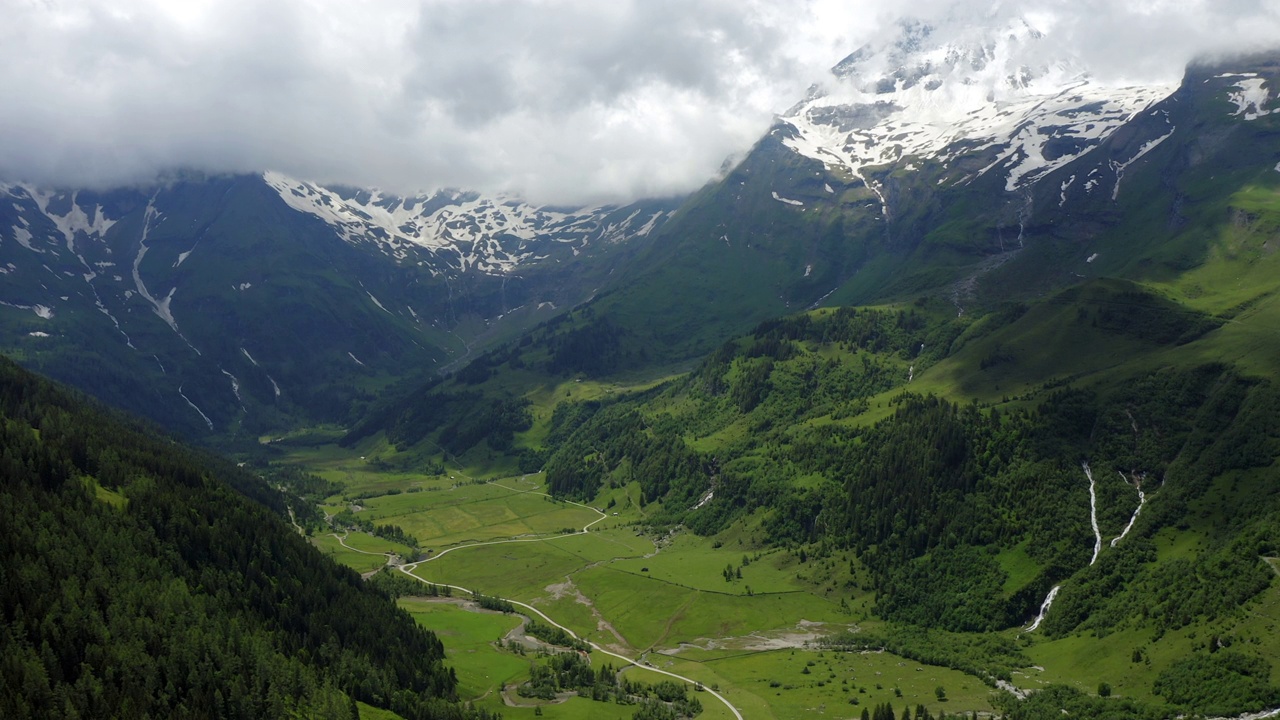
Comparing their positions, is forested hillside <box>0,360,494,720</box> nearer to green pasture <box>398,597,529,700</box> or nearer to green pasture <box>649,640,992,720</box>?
green pasture <box>398,597,529,700</box>

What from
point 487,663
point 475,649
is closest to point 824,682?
point 487,663

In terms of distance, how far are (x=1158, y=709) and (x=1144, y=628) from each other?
26.2m

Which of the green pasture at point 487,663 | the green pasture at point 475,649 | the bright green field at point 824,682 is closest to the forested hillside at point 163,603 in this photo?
the green pasture at point 475,649

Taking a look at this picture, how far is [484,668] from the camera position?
161m

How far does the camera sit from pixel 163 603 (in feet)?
410

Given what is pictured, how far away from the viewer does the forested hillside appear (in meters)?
108

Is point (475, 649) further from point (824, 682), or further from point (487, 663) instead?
point (824, 682)

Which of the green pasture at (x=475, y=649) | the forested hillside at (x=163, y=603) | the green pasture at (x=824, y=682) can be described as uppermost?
the forested hillside at (x=163, y=603)

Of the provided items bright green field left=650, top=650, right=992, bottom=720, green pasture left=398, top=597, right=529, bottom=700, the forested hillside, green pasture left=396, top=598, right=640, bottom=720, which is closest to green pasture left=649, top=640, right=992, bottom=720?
bright green field left=650, top=650, right=992, bottom=720

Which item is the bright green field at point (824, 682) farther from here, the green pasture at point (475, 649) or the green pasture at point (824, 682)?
the green pasture at point (475, 649)

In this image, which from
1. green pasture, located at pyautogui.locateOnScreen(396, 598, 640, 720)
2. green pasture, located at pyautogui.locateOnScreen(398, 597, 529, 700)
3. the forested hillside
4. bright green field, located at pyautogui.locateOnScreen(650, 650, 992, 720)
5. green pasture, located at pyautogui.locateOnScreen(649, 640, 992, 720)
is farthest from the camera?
green pasture, located at pyautogui.locateOnScreen(398, 597, 529, 700)

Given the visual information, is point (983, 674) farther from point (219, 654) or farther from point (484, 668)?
point (219, 654)

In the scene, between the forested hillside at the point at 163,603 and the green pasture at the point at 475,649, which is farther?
the green pasture at the point at 475,649

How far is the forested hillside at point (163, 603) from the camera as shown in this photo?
108 metres
